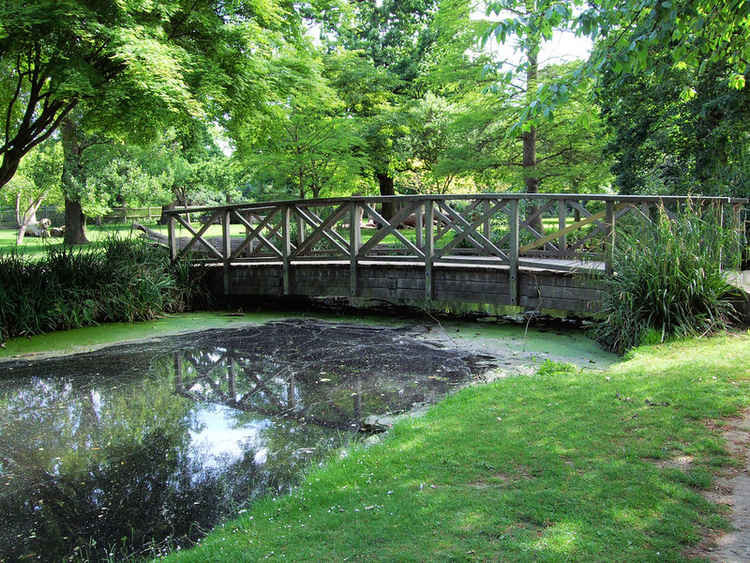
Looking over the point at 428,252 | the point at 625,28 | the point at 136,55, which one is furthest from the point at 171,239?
the point at 625,28

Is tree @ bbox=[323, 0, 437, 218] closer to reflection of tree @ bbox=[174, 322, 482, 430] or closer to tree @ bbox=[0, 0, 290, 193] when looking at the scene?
tree @ bbox=[0, 0, 290, 193]

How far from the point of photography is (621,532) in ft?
9.06

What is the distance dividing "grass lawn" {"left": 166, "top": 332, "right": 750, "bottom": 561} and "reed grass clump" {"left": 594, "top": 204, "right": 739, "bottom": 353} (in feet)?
6.31

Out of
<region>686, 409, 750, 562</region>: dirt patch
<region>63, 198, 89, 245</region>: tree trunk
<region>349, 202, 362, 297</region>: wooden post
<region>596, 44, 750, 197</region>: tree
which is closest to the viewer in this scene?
<region>686, 409, 750, 562</region>: dirt patch

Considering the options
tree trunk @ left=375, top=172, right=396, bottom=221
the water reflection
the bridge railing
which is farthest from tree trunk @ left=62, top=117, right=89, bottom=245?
the water reflection

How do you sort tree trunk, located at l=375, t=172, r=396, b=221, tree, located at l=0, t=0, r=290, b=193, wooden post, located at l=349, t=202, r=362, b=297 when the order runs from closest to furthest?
tree, located at l=0, t=0, r=290, b=193 → wooden post, located at l=349, t=202, r=362, b=297 → tree trunk, located at l=375, t=172, r=396, b=221

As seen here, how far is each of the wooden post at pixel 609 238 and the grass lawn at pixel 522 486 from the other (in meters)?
3.26

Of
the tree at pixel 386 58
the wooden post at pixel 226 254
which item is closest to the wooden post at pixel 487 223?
the wooden post at pixel 226 254

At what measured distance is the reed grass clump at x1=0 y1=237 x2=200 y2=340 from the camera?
31.0ft

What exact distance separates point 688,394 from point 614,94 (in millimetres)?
11027

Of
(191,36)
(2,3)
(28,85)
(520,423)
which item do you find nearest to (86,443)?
(520,423)

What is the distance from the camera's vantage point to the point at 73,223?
67.8ft

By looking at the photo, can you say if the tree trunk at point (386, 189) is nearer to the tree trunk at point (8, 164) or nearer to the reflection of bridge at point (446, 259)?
the reflection of bridge at point (446, 259)

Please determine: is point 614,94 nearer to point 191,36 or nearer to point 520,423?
point 191,36
